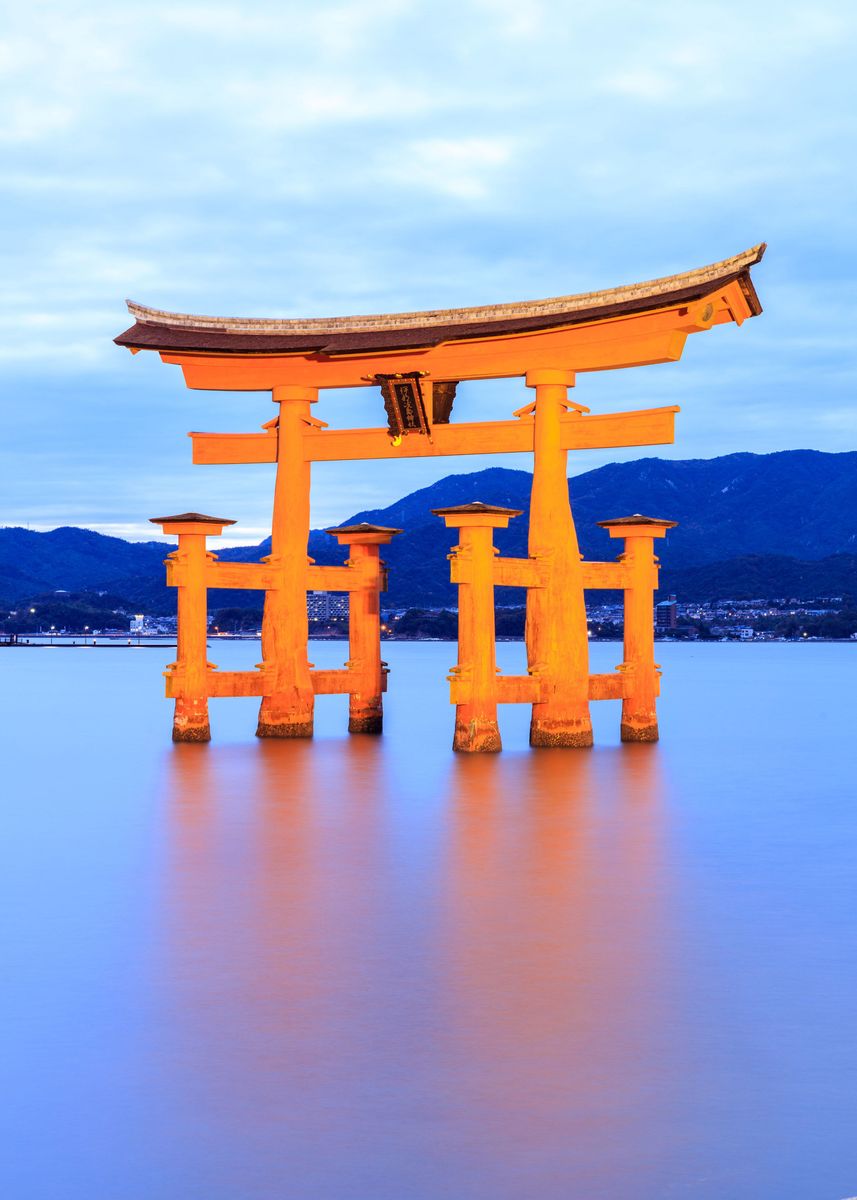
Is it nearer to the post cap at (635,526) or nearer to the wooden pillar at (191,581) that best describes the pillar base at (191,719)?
the wooden pillar at (191,581)

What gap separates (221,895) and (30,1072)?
5.03 metres

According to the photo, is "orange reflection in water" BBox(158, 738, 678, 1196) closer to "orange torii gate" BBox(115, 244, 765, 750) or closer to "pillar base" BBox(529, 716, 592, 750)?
"pillar base" BBox(529, 716, 592, 750)

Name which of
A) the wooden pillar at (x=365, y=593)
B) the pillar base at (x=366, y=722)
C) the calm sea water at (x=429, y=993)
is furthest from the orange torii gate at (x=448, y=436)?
the pillar base at (x=366, y=722)

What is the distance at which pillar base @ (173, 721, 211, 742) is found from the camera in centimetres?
2397

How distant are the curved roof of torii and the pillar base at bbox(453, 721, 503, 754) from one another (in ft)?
18.8

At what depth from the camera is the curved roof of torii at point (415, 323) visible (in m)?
19.5

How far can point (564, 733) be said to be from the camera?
72.6 feet

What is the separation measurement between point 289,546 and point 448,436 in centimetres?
305

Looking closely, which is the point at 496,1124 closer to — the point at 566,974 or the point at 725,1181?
the point at 725,1181

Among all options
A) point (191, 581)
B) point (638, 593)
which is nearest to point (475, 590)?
point (638, 593)

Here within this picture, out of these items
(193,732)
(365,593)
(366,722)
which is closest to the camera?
(193,732)

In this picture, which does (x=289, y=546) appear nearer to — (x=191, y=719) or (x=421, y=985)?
(x=191, y=719)

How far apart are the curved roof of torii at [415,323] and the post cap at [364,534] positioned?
11.6 ft

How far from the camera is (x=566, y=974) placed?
31.0 feet
